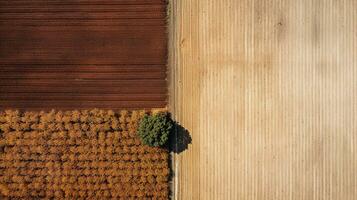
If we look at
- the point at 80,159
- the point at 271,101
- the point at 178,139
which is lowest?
the point at 80,159

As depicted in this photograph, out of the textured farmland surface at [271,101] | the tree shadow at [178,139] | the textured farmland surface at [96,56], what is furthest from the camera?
the textured farmland surface at [96,56]

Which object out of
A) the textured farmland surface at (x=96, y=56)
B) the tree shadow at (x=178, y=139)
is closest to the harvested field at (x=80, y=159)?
the tree shadow at (x=178, y=139)

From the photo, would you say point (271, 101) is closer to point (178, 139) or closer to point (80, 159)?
point (178, 139)

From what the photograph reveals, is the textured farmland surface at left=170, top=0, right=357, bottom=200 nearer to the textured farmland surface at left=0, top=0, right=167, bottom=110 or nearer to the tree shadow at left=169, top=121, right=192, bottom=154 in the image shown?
the tree shadow at left=169, top=121, right=192, bottom=154

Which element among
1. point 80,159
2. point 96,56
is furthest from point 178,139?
point 96,56

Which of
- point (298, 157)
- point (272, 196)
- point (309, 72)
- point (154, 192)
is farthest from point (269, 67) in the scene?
point (154, 192)

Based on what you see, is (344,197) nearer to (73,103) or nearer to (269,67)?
(269,67)

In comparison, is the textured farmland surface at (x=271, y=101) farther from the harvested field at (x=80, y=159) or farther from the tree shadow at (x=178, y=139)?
the harvested field at (x=80, y=159)
